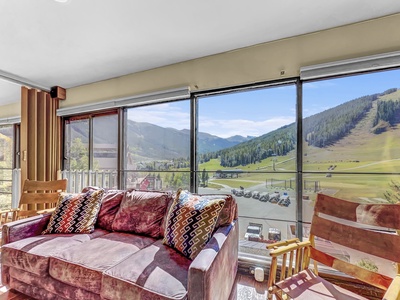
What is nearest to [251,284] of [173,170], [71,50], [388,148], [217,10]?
[173,170]

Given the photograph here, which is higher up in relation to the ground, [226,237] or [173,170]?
[173,170]

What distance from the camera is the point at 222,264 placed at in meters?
1.51

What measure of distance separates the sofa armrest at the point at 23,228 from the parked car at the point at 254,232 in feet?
7.18

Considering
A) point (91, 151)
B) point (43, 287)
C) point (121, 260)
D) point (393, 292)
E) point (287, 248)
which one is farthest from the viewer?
point (91, 151)

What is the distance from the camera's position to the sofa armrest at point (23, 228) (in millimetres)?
1950

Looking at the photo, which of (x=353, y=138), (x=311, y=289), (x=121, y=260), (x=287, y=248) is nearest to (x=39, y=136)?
(x=121, y=260)

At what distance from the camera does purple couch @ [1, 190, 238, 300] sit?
132 centimetres

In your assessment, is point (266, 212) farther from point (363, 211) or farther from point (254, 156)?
point (363, 211)

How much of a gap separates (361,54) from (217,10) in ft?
4.54

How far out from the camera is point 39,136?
3457mm

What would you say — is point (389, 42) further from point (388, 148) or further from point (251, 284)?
point (251, 284)

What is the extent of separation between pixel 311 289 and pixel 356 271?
0.34m

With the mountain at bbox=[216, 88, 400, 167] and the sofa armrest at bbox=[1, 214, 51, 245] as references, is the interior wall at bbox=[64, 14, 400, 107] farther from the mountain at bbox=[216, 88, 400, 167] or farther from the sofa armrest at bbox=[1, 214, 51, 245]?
the sofa armrest at bbox=[1, 214, 51, 245]

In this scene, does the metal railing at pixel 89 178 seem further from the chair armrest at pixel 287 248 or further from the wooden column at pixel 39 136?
the chair armrest at pixel 287 248
